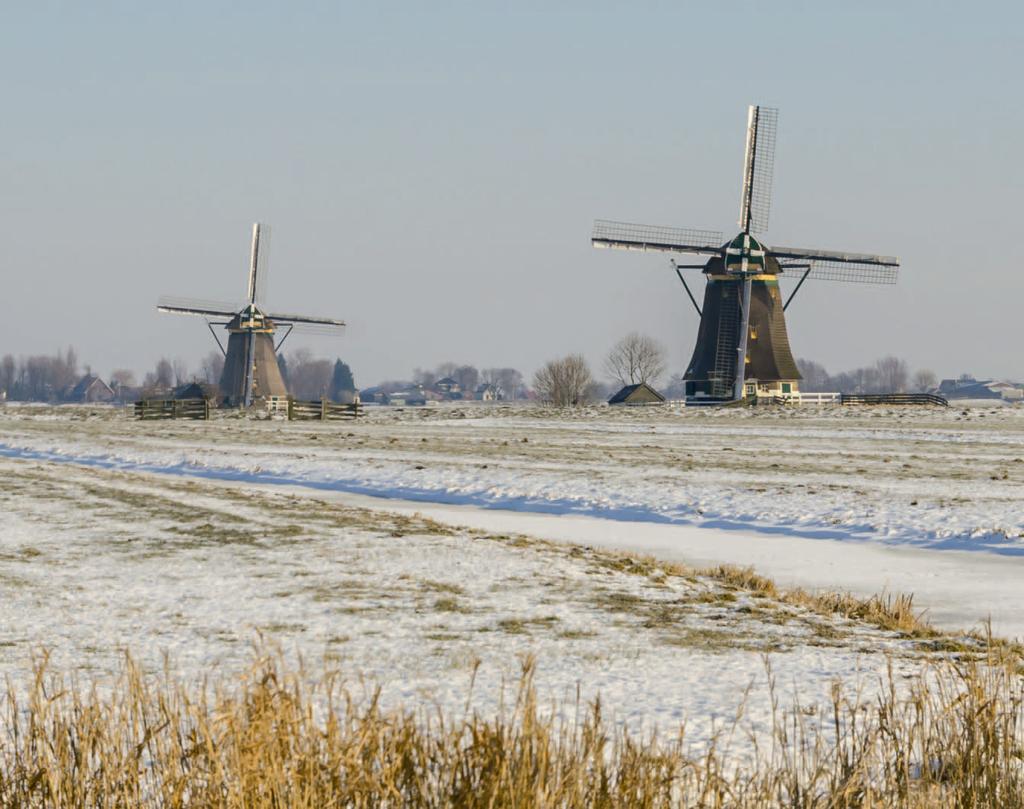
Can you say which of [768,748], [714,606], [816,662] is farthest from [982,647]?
[768,748]

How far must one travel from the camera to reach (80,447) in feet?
132

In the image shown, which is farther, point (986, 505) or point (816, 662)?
point (986, 505)

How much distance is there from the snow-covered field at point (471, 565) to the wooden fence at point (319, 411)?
2924 cm

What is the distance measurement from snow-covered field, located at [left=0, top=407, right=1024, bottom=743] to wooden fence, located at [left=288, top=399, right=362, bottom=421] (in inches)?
1151

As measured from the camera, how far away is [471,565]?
13727 mm

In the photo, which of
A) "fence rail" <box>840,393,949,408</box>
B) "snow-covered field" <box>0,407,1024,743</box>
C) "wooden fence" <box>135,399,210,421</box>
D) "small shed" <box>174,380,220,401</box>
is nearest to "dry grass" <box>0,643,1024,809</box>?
"snow-covered field" <box>0,407,1024,743</box>

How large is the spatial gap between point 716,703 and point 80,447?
120 feet

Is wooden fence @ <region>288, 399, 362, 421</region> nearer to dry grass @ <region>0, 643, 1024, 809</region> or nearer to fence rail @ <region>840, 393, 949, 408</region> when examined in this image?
fence rail @ <region>840, 393, 949, 408</region>

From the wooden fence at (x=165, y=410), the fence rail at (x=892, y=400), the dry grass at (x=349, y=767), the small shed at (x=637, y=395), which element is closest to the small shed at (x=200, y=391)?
the wooden fence at (x=165, y=410)

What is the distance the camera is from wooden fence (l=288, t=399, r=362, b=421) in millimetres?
65812

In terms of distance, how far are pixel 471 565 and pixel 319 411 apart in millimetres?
54596

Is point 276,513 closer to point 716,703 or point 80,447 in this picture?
point 716,703

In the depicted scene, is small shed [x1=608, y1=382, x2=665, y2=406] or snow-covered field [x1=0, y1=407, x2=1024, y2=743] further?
small shed [x1=608, y1=382, x2=665, y2=406]

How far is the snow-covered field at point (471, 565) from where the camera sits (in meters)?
8.58
